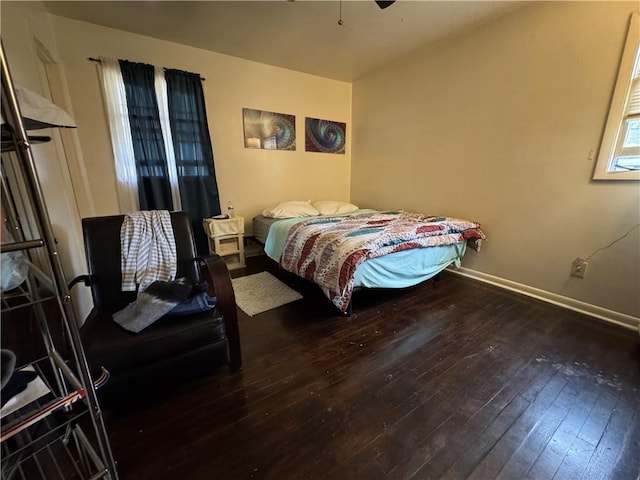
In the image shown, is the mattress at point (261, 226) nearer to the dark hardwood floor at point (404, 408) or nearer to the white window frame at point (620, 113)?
the dark hardwood floor at point (404, 408)

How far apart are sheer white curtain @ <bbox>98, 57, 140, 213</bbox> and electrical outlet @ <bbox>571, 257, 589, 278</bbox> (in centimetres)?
430

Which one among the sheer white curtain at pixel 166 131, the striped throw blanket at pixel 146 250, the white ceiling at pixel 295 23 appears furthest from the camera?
the sheer white curtain at pixel 166 131

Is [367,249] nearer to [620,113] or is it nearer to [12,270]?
[12,270]

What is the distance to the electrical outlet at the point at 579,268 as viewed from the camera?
2293mm

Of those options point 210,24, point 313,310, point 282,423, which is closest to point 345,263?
point 313,310

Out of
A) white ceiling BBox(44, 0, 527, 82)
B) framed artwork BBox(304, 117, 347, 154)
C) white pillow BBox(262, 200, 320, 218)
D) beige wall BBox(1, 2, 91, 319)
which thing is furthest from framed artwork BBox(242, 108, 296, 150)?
beige wall BBox(1, 2, 91, 319)

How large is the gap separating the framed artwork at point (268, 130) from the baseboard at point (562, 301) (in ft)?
9.47

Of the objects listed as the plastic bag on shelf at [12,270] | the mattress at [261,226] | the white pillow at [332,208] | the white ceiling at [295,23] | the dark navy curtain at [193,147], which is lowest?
the mattress at [261,226]

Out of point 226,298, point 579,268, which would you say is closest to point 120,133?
point 226,298

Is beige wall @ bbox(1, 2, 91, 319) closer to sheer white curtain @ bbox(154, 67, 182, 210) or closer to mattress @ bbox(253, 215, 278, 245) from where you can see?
sheer white curtain @ bbox(154, 67, 182, 210)

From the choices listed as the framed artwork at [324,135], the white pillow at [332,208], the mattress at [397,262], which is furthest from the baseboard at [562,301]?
the framed artwork at [324,135]

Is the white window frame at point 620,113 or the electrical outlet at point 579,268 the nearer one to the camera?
the white window frame at point 620,113

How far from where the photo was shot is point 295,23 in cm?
261

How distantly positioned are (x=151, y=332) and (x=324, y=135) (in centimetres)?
369
